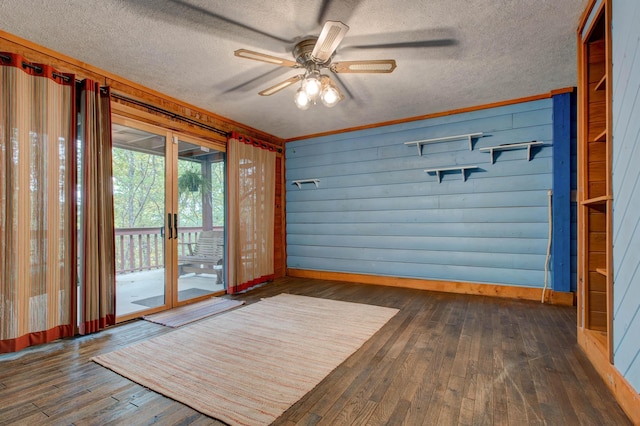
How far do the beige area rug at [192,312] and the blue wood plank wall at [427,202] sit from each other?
1978mm

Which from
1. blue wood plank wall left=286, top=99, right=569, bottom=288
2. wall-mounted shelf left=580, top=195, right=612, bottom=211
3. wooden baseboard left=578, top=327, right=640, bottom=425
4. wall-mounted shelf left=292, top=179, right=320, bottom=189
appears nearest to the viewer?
wooden baseboard left=578, top=327, right=640, bottom=425

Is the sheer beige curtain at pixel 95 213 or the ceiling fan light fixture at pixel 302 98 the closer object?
the ceiling fan light fixture at pixel 302 98

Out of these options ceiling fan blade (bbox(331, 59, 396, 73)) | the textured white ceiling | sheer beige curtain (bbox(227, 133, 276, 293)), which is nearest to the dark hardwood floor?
sheer beige curtain (bbox(227, 133, 276, 293))

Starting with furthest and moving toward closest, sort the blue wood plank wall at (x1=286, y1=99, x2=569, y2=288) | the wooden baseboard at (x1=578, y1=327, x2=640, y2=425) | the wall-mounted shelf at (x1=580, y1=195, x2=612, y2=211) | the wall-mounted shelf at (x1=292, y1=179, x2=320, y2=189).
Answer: the wall-mounted shelf at (x1=292, y1=179, x2=320, y2=189)
the blue wood plank wall at (x1=286, y1=99, x2=569, y2=288)
the wall-mounted shelf at (x1=580, y1=195, x2=612, y2=211)
the wooden baseboard at (x1=578, y1=327, x2=640, y2=425)

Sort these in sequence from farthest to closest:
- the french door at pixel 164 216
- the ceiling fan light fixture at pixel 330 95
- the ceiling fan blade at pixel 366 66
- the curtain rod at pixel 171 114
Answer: the french door at pixel 164 216, the curtain rod at pixel 171 114, the ceiling fan light fixture at pixel 330 95, the ceiling fan blade at pixel 366 66

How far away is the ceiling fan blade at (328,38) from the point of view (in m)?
1.89

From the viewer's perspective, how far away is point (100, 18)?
7.39 feet

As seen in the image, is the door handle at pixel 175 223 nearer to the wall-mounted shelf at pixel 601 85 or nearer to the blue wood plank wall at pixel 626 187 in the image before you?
the blue wood plank wall at pixel 626 187

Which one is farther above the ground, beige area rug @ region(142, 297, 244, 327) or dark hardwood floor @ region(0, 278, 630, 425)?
dark hardwood floor @ region(0, 278, 630, 425)

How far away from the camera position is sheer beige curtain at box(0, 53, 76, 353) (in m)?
2.36

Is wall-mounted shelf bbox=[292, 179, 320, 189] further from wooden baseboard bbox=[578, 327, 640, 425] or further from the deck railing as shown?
wooden baseboard bbox=[578, 327, 640, 425]

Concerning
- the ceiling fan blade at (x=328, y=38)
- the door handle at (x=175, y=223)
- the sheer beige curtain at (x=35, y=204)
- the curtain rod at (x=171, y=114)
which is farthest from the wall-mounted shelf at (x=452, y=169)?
the sheer beige curtain at (x=35, y=204)

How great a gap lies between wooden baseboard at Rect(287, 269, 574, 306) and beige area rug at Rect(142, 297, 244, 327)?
6.28 feet

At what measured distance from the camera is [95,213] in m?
2.89
